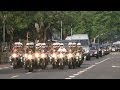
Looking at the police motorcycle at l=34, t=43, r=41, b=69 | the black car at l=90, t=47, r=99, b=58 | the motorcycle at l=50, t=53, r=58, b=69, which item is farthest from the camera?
the black car at l=90, t=47, r=99, b=58

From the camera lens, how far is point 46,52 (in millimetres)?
38125

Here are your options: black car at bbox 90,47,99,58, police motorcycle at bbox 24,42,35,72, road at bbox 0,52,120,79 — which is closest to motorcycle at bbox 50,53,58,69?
road at bbox 0,52,120,79

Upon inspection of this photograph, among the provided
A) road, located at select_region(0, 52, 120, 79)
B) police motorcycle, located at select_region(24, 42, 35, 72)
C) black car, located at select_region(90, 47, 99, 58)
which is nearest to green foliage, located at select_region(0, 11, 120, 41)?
black car, located at select_region(90, 47, 99, 58)

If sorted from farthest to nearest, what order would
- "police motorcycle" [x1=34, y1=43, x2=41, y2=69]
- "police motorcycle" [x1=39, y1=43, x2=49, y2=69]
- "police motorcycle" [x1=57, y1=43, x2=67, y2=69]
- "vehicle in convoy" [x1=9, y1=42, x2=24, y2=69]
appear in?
"police motorcycle" [x1=57, y1=43, x2=67, y2=69] → "vehicle in convoy" [x1=9, y1=42, x2=24, y2=69] → "police motorcycle" [x1=39, y1=43, x2=49, y2=69] → "police motorcycle" [x1=34, y1=43, x2=41, y2=69]

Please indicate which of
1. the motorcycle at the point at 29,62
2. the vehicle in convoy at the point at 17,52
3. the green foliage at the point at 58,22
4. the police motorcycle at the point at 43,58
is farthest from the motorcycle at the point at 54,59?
the green foliage at the point at 58,22

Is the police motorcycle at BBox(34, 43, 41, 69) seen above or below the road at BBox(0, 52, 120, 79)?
above

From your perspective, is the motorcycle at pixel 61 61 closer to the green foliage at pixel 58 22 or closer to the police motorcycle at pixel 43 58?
the police motorcycle at pixel 43 58

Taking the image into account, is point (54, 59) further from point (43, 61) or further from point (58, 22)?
point (58, 22)

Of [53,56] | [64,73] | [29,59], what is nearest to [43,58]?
[53,56]

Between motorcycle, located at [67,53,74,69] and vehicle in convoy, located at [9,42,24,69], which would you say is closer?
vehicle in convoy, located at [9,42,24,69]

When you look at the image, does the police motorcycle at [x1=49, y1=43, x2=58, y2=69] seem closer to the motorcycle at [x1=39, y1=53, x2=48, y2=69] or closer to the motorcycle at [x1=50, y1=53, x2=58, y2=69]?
the motorcycle at [x1=50, y1=53, x2=58, y2=69]

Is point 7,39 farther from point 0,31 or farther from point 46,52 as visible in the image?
point 46,52

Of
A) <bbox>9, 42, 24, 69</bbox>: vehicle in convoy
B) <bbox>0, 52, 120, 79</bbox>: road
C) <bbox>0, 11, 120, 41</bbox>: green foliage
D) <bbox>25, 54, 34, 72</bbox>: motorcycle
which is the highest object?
<bbox>0, 11, 120, 41</bbox>: green foliage

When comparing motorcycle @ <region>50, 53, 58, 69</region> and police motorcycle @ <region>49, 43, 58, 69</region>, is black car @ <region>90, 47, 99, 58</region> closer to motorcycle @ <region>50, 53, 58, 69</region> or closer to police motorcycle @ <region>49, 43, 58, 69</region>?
motorcycle @ <region>50, 53, 58, 69</region>
